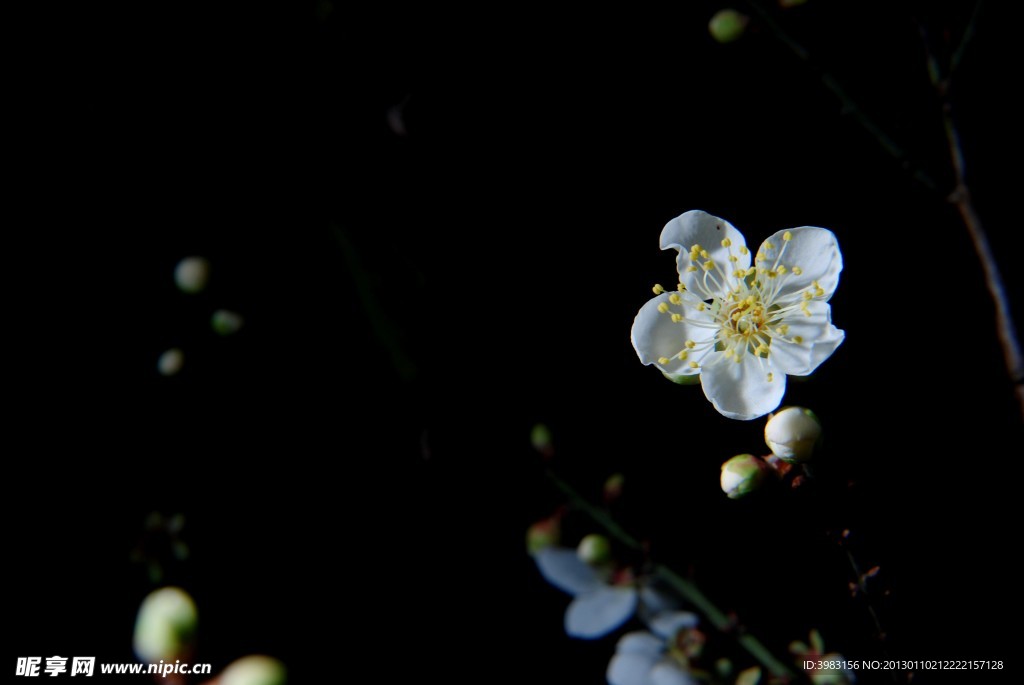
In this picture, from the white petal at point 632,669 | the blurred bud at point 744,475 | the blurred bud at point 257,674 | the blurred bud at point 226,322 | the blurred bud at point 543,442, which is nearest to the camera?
the blurred bud at point 257,674

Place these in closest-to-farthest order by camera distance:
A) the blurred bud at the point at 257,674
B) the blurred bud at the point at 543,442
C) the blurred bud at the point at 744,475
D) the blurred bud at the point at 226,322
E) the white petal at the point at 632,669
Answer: the blurred bud at the point at 257,674
the blurred bud at the point at 744,475
the white petal at the point at 632,669
the blurred bud at the point at 543,442
the blurred bud at the point at 226,322

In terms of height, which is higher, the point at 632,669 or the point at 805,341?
the point at 805,341

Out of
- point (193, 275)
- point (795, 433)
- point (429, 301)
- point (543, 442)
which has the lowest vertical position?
point (795, 433)

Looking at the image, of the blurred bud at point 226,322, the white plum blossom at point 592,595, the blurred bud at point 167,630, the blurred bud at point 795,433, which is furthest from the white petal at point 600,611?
the blurred bud at point 226,322

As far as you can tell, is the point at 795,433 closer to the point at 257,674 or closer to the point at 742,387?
the point at 742,387

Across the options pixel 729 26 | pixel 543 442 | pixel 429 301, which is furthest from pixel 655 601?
pixel 729 26

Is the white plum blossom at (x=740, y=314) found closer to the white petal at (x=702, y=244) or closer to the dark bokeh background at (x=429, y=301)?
the white petal at (x=702, y=244)

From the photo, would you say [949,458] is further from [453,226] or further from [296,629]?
[296,629]

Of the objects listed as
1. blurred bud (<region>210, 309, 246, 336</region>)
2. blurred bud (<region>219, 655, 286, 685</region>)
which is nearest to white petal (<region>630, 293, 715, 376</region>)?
blurred bud (<region>219, 655, 286, 685</region>)
